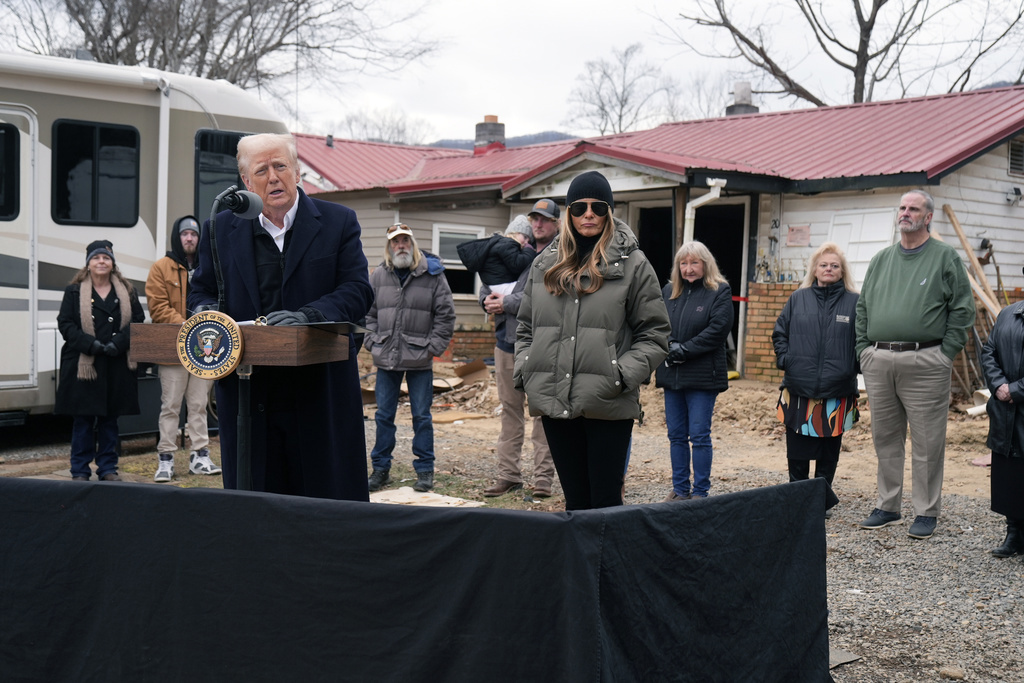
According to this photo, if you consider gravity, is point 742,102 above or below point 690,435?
above

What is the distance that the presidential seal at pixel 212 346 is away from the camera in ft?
9.17

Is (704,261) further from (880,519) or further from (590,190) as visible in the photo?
(590,190)

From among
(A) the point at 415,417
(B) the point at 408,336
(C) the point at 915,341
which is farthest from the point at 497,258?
(C) the point at 915,341

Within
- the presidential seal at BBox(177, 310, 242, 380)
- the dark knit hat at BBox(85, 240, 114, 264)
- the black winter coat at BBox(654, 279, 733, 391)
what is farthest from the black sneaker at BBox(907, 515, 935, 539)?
the dark knit hat at BBox(85, 240, 114, 264)

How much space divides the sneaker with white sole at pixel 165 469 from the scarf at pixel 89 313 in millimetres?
769

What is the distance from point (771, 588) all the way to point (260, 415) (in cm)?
178

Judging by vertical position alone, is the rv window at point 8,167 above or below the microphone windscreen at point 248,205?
above

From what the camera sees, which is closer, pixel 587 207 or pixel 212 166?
pixel 587 207

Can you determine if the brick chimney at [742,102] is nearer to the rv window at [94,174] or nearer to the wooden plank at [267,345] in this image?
the rv window at [94,174]

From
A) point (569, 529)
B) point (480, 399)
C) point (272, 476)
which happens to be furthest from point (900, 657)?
point (480, 399)

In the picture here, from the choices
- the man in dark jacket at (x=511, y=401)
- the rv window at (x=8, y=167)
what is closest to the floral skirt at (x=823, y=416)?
the man in dark jacket at (x=511, y=401)

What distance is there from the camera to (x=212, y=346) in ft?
9.23

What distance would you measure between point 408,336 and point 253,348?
4.28 metres

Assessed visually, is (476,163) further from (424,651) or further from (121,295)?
(424,651)
